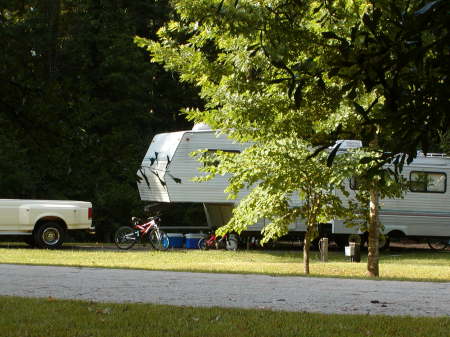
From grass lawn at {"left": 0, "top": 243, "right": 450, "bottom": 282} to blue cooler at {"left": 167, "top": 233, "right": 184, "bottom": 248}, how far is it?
1964 mm

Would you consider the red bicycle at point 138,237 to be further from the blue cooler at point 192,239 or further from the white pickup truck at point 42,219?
the blue cooler at point 192,239

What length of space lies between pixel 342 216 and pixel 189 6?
5175 millimetres

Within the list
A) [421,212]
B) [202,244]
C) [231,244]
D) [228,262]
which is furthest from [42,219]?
[421,212]

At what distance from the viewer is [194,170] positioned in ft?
73.6

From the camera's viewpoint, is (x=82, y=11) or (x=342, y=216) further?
(x=82, y=11)

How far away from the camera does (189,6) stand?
11.8 m

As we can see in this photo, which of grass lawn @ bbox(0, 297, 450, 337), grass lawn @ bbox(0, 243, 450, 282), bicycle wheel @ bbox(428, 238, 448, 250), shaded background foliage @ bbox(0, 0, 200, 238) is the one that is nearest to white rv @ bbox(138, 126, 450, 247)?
shaded background foliage @ bbox(0, 0, 200, 238)

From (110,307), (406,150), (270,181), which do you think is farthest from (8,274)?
(406,150)

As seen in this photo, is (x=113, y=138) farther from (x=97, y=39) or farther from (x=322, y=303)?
(x=97, y=39)

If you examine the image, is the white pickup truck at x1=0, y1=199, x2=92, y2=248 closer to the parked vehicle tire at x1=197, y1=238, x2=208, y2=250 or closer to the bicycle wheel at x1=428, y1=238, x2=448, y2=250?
the parked vehicle tire at x1=197, y1=238, x2=208, y2=250

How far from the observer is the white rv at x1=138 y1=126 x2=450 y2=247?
22281 mm

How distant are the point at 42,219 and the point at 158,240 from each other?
3392mm

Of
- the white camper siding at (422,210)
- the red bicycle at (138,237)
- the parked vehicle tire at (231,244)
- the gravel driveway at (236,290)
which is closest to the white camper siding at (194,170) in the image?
the red bicycle at (138,237)

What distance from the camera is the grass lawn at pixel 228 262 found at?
13969 millimetres
